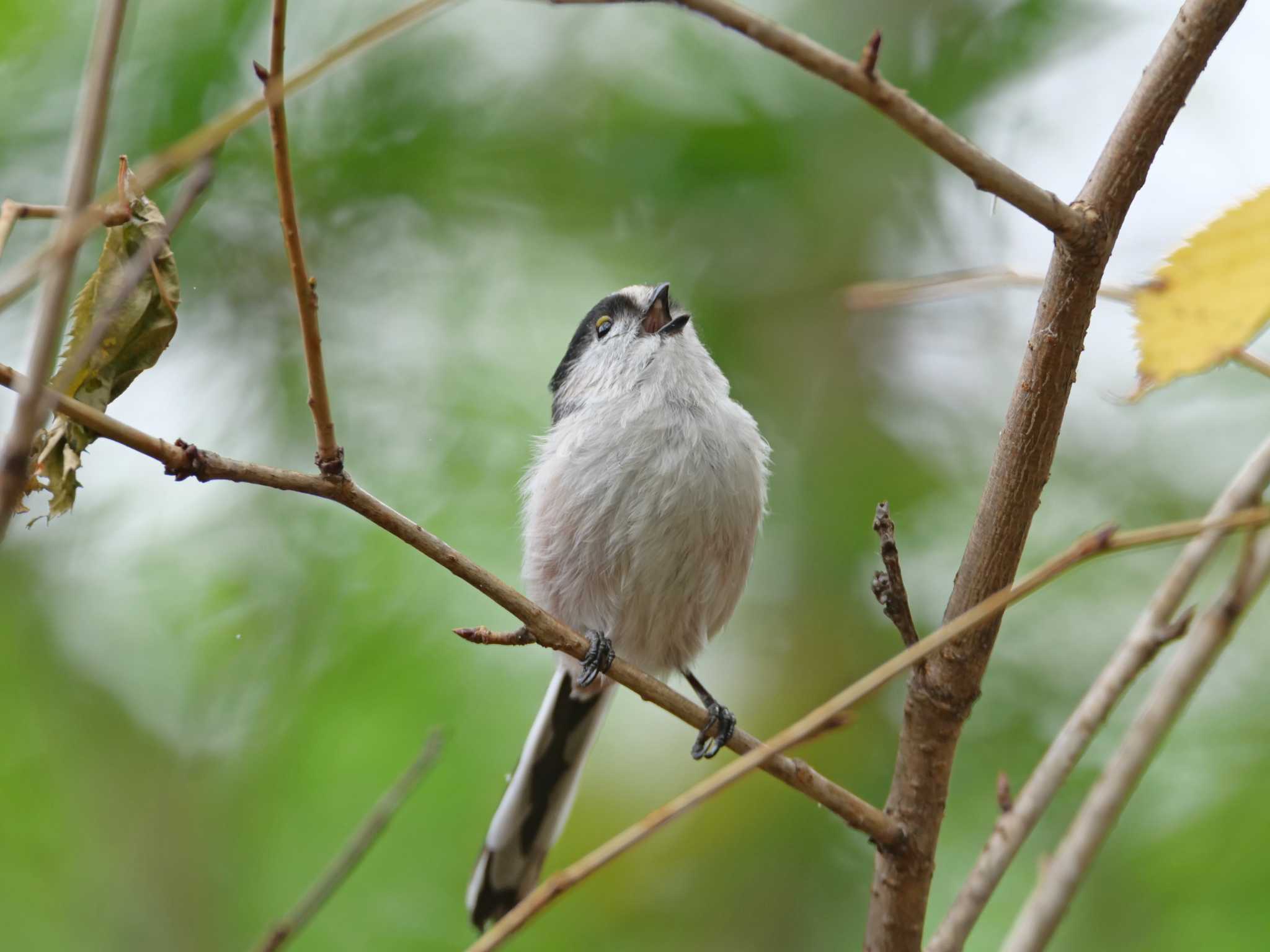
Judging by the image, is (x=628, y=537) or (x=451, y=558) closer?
(x=451, y=558)

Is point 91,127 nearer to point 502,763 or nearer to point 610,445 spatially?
point 610,445

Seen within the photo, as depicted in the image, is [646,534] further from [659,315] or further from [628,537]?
[659,315]

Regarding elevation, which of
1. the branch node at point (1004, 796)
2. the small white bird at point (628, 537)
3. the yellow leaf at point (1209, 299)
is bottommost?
the yellow leaf at point (1209, 299)

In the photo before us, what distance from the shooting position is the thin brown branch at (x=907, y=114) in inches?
52.4

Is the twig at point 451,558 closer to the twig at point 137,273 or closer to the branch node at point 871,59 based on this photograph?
the twig at point 137,273

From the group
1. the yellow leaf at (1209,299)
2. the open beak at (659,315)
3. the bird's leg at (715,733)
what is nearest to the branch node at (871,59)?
the yellow leaf at (1209,299)

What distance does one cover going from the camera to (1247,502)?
153 cm

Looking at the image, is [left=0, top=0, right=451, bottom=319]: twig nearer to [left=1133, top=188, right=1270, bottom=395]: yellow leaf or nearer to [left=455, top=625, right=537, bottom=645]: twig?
[left=1133, top=188, right=1270, bottom=395]: yellow leaf

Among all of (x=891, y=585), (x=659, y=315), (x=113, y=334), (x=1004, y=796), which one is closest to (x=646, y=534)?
(x=659, y=315)

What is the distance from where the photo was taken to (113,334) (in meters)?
1.93

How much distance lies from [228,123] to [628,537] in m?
2.46

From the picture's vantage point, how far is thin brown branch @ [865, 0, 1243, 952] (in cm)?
186

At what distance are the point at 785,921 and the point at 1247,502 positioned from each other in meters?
3.52

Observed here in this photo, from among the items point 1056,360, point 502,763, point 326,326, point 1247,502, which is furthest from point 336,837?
point 1247,502
